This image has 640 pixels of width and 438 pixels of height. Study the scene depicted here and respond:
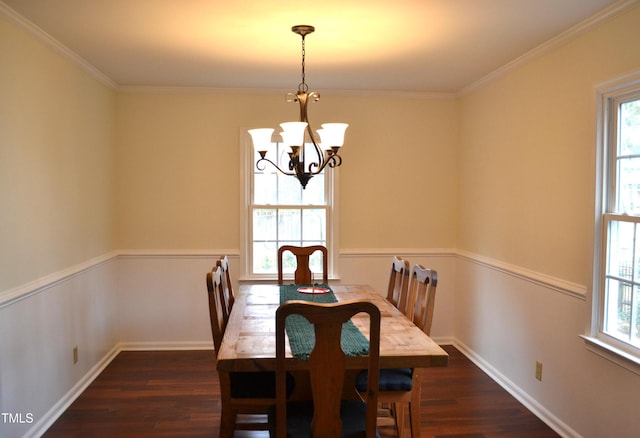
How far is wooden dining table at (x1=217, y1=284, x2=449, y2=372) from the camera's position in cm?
220

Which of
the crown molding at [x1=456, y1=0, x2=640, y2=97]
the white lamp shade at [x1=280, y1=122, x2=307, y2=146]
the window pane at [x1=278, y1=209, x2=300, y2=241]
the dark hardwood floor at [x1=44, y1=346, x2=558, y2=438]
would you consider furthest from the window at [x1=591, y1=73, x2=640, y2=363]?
the window pane at [x1=278, y1=209, x2=300, y2=241]

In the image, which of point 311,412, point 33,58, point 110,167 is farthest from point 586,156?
point 110,167

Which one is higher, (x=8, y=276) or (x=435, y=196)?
(x=435, y=196)

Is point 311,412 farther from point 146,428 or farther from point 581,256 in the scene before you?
point 581,256

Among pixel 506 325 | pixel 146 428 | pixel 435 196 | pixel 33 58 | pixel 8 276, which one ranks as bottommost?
pixel 146 428

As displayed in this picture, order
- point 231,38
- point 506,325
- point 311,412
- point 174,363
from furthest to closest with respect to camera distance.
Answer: point 174,363
point 506,325
point 231,38
point 311,412

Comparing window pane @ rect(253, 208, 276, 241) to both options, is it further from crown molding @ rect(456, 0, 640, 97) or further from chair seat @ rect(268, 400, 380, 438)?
chair seat @ rect(268, 400, 380, 438)

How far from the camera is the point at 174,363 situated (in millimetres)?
4438

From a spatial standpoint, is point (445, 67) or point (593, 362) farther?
point (445, 67)

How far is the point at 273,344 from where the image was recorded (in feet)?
7.87

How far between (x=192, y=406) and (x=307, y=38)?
8.32 ft

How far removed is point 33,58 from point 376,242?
10.3ft

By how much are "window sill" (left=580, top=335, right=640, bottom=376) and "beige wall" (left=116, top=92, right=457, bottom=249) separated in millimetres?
2215

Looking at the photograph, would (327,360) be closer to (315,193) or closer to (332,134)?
(332,134)
